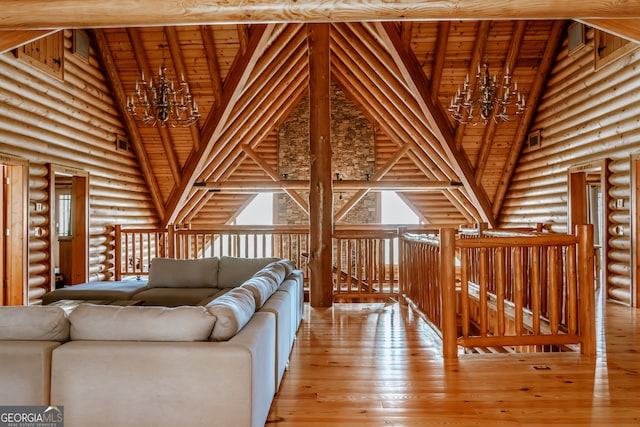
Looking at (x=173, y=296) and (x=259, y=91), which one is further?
(x=259, y=91)

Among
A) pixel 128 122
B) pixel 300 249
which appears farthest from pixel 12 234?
pixel 300 249

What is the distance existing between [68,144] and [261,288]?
517 cm

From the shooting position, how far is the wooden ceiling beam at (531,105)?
6.84m

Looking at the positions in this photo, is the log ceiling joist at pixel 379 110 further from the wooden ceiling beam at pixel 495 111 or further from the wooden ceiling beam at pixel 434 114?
the wooden ceiling beam at pixel 495 111

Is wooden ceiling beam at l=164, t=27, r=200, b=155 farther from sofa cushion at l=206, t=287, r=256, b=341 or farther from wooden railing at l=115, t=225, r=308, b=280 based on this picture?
sofa cushion at l=206, t=287, r=256, b=341

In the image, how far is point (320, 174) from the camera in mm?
5828

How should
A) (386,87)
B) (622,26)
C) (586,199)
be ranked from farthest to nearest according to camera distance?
(386,87) → (586,199) → (622,26)

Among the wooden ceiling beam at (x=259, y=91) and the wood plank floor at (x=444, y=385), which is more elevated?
the wooden ceiling beam at (x=259, y=91)

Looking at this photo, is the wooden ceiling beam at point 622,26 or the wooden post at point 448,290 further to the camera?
the wooden ceiling beam at point 622,26

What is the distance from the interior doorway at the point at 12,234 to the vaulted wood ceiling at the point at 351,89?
2669 millimetres

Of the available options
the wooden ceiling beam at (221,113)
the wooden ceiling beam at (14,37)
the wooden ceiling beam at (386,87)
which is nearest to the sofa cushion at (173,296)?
the wooden ceiling beam at (14,37)

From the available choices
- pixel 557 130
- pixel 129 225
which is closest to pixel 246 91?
pixel 129 225

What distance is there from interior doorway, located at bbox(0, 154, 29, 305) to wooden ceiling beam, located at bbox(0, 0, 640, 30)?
2733 millimetres

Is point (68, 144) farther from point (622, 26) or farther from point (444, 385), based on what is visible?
point (622, 26)
